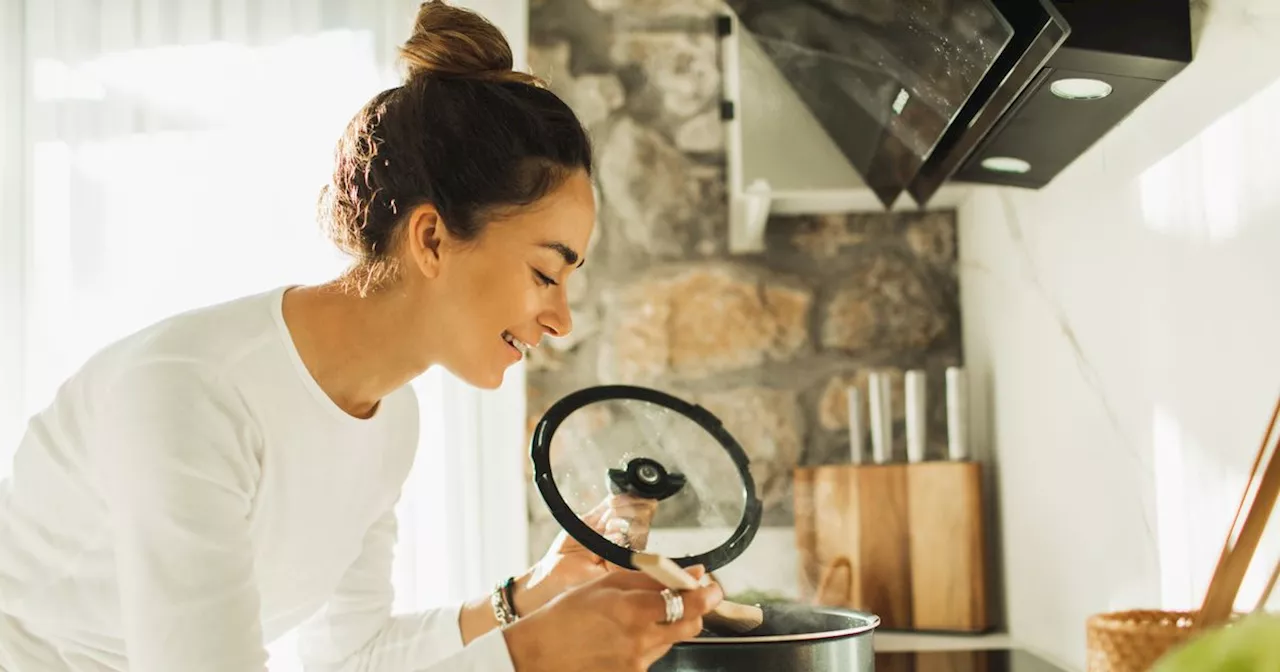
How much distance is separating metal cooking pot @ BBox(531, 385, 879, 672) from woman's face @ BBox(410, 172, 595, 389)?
3.7 inches

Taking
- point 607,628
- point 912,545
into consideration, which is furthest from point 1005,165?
point 607,628

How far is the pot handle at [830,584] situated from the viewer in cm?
179

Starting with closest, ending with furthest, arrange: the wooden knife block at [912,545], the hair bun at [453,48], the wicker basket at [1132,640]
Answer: the wicker basket at [1132,640] < the hair bun at [453,48] < the wooden knife block at [912,545]

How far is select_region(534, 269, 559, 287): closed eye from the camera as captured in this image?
1.09m

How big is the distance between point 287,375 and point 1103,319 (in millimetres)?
879

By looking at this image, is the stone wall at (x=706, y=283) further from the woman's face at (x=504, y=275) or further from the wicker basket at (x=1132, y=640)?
the wicker basket at (x=1132, y=640)

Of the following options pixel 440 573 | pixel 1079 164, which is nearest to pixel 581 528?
pixel 1079 164

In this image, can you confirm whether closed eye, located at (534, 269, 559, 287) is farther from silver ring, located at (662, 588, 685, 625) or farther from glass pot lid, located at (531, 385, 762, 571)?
silver ring, located at (662, 588, 685, 625)

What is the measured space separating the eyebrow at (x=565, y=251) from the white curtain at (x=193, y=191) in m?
0.95

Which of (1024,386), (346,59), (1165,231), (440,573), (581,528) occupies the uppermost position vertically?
(346,59)

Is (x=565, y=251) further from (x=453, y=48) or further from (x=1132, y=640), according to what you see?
(x=1132, y=640)

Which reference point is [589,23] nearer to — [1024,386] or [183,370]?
[1024,386]

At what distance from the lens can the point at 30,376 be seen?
6.39ft

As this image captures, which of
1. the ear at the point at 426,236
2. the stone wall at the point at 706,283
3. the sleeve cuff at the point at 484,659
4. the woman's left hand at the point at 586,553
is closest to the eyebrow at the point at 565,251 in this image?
the ear at the point at 426,236
